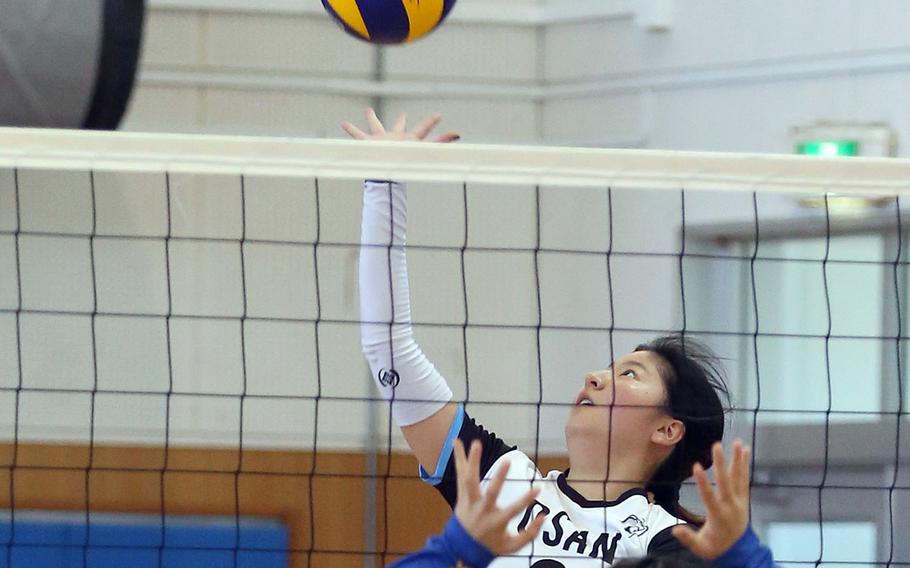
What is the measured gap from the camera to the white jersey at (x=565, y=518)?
266 cm

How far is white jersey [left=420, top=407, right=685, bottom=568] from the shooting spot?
2.66m

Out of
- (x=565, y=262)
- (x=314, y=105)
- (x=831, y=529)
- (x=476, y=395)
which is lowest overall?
(x=831, y=529)

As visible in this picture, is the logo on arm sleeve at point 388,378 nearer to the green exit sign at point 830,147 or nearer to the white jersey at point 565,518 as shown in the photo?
the white jersey at point 565,518

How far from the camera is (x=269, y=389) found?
5.80 meters

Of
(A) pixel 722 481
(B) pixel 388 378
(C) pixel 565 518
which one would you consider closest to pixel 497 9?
(B) pixel 388 378

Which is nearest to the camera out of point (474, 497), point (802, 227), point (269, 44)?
point (474, 497)

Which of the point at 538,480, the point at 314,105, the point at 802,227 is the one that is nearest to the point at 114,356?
the point at 314,105


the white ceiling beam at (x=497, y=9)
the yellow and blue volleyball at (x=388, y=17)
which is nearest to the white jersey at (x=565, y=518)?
the yellow and blue volleyball at (x=388, y=17)

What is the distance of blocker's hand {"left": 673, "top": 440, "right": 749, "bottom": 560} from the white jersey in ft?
1.42

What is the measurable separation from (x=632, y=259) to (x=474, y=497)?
12.7ft

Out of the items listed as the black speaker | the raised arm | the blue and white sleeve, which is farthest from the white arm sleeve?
the black speaker

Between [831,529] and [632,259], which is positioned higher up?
[632,259]

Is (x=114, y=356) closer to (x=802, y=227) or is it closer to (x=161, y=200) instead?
(x=161, y=200)

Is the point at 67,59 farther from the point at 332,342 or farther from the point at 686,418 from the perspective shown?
the point at 686,418
